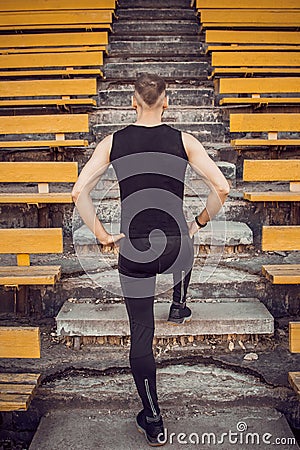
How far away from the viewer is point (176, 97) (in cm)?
356

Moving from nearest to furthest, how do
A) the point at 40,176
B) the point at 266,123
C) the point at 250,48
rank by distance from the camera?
the point at 40,176, the point at 266,123, the point at 250,48

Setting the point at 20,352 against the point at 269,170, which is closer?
the point at 20,352

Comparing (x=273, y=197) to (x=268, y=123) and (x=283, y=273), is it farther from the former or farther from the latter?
(x=268, y=123)

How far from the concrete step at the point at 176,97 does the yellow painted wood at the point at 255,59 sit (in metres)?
0.42

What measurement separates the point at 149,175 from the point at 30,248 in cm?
72

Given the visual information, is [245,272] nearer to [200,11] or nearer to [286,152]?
[286,152]

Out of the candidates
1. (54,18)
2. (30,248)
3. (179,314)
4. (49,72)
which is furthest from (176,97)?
(179,314)

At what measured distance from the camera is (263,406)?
173cm

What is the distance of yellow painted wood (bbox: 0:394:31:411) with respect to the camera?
1.57 metres

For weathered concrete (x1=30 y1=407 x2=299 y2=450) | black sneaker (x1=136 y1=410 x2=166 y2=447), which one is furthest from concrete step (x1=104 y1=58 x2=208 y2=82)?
black sneaker (x1=136 y1=410 x2=166 y2=447)

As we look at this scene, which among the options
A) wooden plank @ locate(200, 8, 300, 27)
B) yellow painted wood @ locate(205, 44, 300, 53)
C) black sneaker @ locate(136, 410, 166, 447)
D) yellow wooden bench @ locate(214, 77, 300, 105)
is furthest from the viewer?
wooden plank @ locate(200, 8, 300, 27)

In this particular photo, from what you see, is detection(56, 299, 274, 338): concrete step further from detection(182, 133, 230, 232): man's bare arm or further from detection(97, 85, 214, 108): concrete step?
detection(97, 85, 214, 108): concrete step

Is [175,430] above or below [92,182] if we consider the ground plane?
below

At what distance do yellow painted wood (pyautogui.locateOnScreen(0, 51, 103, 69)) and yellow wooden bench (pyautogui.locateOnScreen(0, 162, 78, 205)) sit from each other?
5.84 ft
